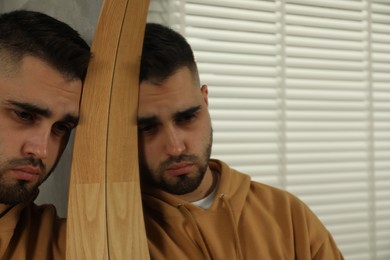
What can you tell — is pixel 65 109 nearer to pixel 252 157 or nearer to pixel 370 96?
pixel 252 157

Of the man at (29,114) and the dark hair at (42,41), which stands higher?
the dark hair at (42,41)

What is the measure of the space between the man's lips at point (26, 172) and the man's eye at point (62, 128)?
4cm

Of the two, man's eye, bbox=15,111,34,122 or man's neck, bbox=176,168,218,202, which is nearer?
man's eye, bbox=15,111,34,122

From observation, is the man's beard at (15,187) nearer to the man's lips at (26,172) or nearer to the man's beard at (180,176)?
the man's lips at (26,172)

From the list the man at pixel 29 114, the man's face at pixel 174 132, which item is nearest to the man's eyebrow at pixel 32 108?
the man at pixel 29 114

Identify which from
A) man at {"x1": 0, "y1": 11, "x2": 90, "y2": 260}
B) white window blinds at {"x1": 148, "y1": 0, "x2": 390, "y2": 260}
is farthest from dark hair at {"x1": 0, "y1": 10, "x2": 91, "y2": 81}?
white window blinds at {"x1": 148, "y1": 0, "x2": 390, "y2": 260}

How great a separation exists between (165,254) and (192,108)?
0.15 meters

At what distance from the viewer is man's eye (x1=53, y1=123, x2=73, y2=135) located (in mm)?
404

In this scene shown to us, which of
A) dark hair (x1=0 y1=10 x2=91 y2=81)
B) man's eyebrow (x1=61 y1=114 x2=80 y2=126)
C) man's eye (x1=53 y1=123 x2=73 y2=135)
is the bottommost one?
man's eye (x1=53 y1=123 x2=73 y2=135)

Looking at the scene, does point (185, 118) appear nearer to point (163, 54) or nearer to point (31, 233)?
point (163, 54)

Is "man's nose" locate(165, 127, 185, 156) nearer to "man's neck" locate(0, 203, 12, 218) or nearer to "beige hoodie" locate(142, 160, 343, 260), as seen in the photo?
"beige hoodie" locate(142, 160, 343, 260)

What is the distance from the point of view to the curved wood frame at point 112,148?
45cm

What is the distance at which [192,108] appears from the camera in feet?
1.50

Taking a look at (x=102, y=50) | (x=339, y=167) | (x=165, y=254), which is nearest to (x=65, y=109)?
(x=102, y=50)
